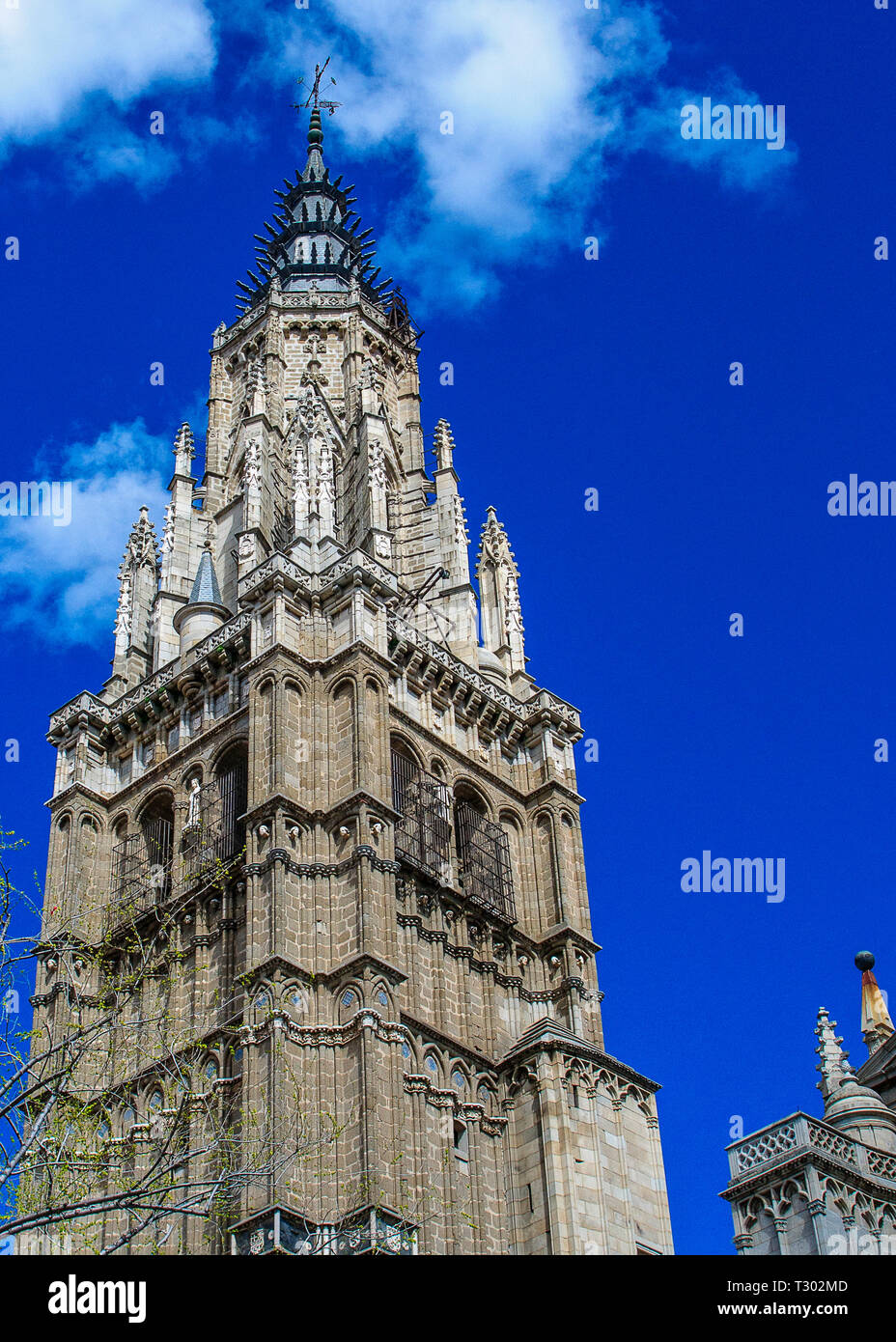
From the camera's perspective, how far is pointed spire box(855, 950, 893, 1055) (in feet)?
151

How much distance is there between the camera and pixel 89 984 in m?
47.1

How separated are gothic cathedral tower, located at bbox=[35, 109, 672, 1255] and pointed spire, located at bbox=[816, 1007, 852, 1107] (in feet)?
18.9

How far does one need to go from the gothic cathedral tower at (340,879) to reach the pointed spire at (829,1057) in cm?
576

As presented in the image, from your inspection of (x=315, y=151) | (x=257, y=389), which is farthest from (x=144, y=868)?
(x=315, y=151)

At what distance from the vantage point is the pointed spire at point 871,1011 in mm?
46000

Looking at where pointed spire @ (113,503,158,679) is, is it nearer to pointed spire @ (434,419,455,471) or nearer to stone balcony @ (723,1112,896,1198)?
pointed spire @ (434,419,455,471)

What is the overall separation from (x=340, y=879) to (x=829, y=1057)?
1188cm

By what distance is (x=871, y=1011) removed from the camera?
4672cm

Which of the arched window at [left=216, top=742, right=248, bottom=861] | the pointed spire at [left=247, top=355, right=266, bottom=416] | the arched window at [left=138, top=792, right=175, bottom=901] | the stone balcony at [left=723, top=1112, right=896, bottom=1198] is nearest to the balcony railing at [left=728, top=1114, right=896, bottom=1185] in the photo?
the stone balcony at [left=723, top=1112, right=896, bottom=1198]

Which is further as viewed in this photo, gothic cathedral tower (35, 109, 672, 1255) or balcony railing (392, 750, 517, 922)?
balcony railing (392, 750, 517, 922)

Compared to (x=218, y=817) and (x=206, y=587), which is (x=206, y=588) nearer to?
(x=206, y=587)

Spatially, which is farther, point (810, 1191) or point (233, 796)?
point (233, 796)

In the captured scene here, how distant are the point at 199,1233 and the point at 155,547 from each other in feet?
87.8

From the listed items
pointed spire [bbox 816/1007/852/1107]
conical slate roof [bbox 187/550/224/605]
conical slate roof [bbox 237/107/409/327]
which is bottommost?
pointed spire [bbox 816/1007/852/1107]
